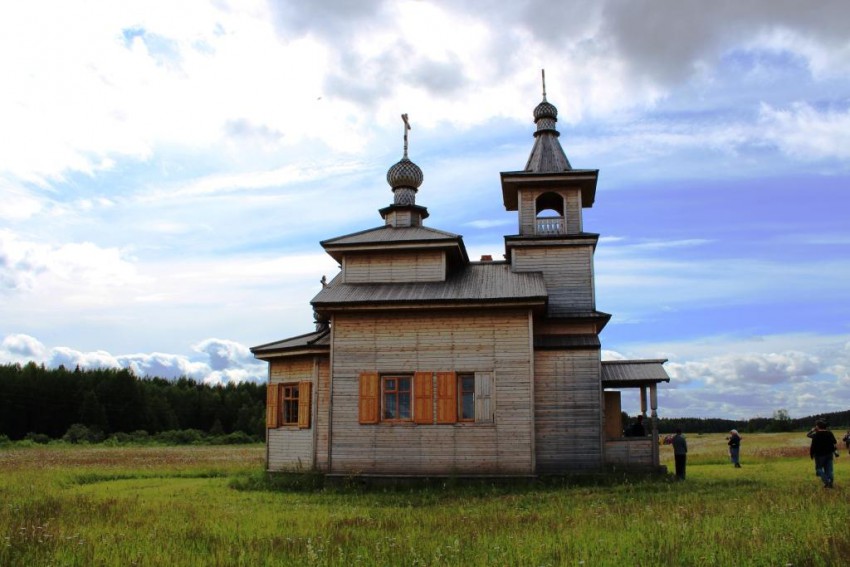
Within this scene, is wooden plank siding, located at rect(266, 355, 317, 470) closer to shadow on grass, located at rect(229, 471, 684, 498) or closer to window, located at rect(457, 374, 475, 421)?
shadow on grass, located at rect(229, 471, 684, 498)

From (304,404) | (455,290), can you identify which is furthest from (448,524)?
(304,404)

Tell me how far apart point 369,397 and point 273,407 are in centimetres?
434

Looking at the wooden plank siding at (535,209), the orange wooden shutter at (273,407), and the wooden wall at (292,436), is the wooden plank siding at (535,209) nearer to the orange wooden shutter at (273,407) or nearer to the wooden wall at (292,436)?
the wooden wall at (292,436)

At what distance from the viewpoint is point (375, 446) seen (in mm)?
22281

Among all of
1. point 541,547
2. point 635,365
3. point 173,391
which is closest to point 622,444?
point 635,365

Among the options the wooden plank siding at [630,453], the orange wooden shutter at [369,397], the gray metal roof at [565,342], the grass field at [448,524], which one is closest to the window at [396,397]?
the orange wooden shutter at [369,397]

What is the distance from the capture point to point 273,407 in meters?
25.0

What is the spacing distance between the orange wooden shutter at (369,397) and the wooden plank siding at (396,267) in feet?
11.9

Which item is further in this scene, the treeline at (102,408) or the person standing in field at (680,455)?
the treeline at (102,408)

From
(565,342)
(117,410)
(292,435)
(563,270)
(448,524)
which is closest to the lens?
(448,524)

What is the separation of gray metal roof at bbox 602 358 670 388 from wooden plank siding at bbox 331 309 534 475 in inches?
123

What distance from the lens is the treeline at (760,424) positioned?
92688 millimetres

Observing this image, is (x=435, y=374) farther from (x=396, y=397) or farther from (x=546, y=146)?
(x=546, y=146)

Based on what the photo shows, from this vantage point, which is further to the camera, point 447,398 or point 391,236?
point 391,236
